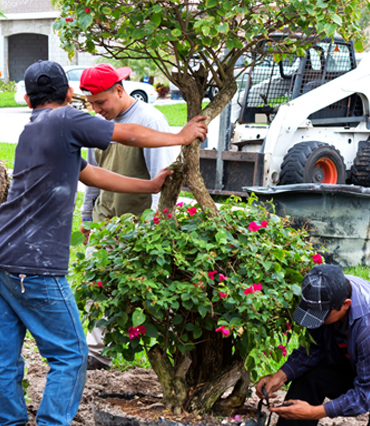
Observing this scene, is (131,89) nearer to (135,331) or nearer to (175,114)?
(175,114)

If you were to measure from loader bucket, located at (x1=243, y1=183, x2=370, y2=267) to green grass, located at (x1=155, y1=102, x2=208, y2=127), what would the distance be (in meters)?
12.0

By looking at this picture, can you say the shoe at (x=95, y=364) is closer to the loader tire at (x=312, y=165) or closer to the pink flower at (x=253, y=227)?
the pink flower at (x=253, y=227)

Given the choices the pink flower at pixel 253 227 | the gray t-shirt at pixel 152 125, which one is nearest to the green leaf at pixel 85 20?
the gray t-shirt at pixel 152 125

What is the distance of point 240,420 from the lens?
2924 millimetres

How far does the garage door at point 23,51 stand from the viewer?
114 feet

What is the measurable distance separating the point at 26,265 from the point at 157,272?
57 centimetres

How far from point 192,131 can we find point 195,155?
0.22 metres

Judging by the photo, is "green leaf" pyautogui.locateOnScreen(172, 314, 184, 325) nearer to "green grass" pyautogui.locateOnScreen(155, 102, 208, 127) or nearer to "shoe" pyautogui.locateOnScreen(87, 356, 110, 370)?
"shoe" pyautogui.locateOnScreen(87, 356, 110, 370)

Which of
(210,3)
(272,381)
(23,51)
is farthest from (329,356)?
(23,51)

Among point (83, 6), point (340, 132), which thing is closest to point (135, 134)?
point (83, 6)

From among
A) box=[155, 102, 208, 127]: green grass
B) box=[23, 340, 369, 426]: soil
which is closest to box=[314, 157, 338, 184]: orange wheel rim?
box=[23, 340, 369, 426]: soil

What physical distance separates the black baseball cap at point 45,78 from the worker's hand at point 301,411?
5.87 feet

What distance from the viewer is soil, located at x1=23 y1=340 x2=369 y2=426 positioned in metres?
2.98

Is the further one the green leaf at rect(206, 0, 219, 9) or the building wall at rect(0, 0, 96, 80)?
the building wall at rect(0, 0, 96, 80)
